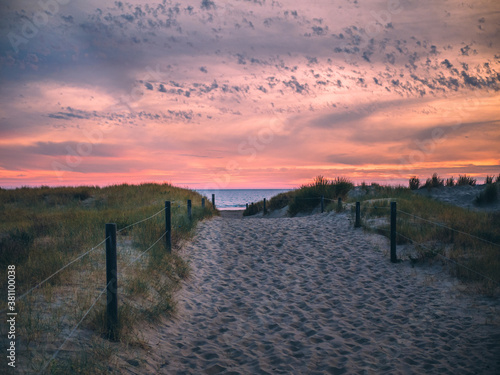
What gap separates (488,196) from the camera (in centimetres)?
2008

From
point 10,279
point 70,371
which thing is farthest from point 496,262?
point 10,279

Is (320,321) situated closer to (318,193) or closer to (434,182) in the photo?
(318,193)

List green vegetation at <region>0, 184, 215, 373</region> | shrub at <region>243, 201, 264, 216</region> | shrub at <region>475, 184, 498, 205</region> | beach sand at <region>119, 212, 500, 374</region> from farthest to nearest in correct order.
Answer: shrub at <region>243, 201, 264, 216</region> < shrub at <region>475, 184, 498, 205</region> < beach sand at <region>119, 212, 500, 374</region> < green vegetation at <region>0, 184, 215, 373</region>

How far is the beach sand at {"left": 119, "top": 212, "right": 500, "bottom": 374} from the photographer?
4.54 metres

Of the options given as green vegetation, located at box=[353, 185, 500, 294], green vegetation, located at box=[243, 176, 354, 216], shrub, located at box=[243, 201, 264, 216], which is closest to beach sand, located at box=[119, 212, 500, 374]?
green vegetation, located at box=[353, 185, 500, 294]

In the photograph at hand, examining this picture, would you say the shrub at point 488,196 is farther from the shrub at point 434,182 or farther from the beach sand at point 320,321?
the beach sand at point 320,321

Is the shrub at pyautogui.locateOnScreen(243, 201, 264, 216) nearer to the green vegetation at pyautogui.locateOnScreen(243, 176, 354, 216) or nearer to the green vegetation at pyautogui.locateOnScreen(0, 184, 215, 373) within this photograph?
the green vegetation at pyautogui.locateOnScreen(243, 176, 354, 216)

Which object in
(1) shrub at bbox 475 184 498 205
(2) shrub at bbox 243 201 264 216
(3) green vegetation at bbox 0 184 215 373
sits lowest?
(2) shrub at bbox 243 201 264 216

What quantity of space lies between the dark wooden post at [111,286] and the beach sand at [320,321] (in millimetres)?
460

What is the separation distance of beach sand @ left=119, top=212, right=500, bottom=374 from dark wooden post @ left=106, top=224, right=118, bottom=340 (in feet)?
1.51

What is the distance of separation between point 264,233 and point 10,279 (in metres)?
9.77

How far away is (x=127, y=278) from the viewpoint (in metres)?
6.40

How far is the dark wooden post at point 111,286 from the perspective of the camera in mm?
4586

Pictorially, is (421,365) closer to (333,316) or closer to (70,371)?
(333,316)
